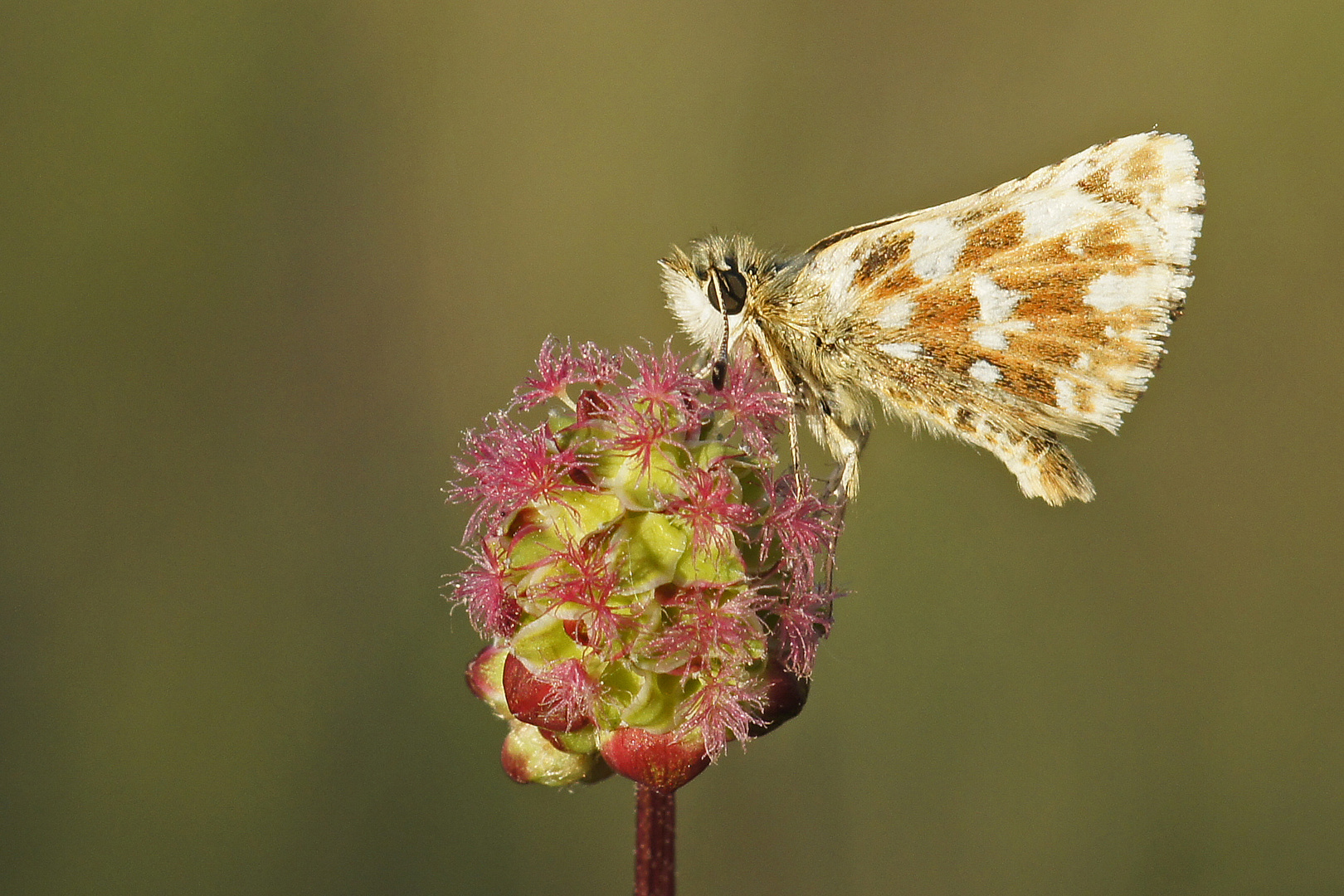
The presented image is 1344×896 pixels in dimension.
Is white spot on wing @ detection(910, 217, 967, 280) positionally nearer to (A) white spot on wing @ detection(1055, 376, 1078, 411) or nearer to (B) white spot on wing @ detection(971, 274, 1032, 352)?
(B) white spot on wing @ detection(971, 274, 1032, 352)

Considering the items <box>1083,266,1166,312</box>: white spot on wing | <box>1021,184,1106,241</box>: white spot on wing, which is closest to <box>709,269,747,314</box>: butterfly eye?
<box>1021,184,1106,241</box>: white spot on wing

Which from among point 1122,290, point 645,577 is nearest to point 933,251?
point 1122,290

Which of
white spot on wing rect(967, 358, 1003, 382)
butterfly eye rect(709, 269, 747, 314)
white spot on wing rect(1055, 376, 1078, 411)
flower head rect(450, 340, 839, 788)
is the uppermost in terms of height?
butterfly eye rect(709, 269, 747, 314)

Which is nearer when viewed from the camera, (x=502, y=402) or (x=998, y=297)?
(x=998, y=297)

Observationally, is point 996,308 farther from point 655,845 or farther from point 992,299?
point 655,845

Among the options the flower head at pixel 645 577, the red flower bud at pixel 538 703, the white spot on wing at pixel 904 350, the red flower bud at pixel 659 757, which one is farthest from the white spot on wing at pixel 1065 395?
the red flower bud at pixel 538 703

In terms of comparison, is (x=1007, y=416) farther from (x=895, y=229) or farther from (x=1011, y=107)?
(x=1011, y=107)
